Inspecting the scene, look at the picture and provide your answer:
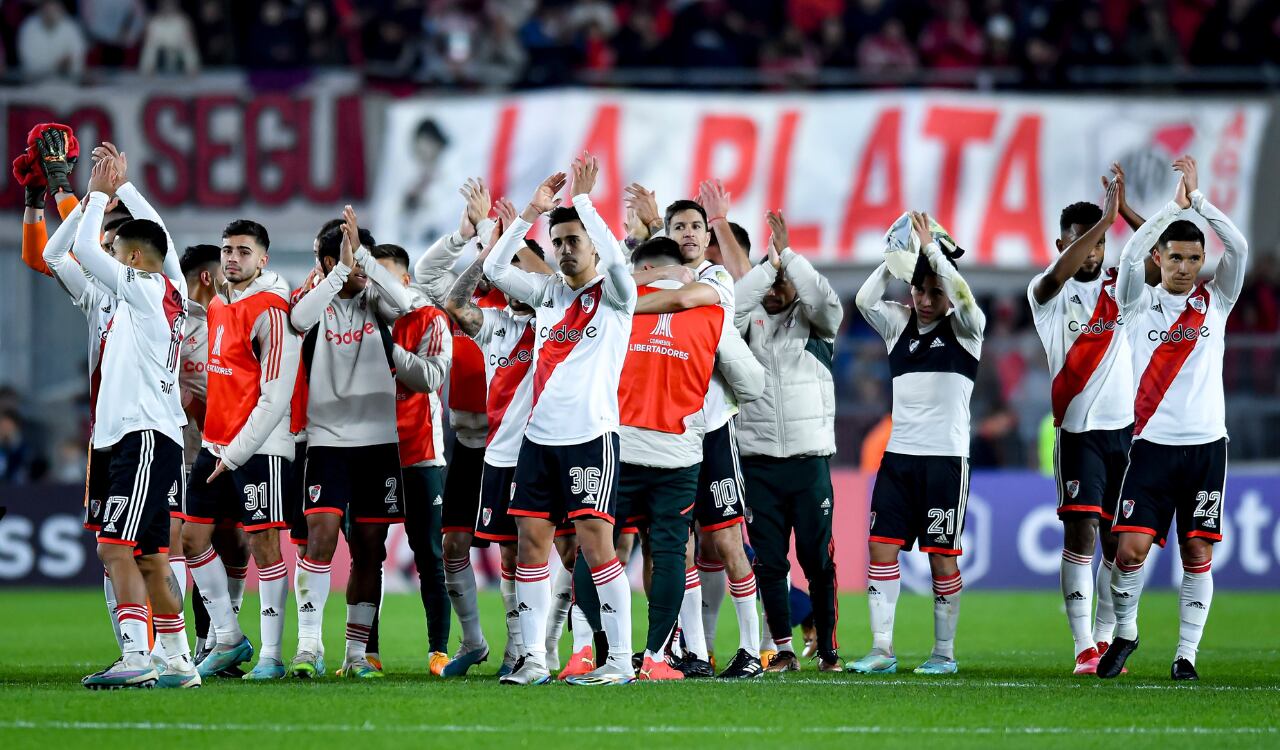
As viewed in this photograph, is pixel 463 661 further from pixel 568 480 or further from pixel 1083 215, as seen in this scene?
pixel 1083 215

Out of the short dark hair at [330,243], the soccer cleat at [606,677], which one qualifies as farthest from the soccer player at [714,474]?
the short dark hair at [330,243]

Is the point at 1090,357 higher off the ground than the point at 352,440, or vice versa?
the point at 1090,357

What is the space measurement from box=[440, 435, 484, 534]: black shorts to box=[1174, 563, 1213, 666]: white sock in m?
4.37

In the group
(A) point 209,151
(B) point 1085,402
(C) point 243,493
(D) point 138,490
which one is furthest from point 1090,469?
(A) point 209,151

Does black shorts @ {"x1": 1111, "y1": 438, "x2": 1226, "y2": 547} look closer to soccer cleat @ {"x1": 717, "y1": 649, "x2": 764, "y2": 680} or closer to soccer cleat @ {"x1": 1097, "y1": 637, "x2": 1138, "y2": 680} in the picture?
soccer cleat @ {"x1": 1097, "y1": 637, "x2": 1138, "y2": 680}

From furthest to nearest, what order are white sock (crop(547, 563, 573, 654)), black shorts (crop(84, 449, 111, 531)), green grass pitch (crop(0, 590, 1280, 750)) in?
white sock (crop(547, 563, 573, 654))
black shorts (crop(84, 449, 111, 531))
green grass pitch (crop(0, 590, 1280, 750))

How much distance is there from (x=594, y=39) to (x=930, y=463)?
13.8 meters

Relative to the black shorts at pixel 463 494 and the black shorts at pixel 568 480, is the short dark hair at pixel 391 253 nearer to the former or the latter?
the black shorts at pixel 463 494

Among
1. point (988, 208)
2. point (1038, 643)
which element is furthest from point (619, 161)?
point (1038, 643)

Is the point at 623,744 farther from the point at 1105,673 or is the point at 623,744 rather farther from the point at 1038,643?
the point at 1038,643

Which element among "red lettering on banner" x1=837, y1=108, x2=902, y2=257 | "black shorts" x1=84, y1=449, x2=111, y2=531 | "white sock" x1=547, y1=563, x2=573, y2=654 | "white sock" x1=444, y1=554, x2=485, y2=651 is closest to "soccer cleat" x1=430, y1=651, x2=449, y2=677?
"white sock" x1=444, y1=554, x2=485, y2=651

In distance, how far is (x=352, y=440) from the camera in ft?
34.3

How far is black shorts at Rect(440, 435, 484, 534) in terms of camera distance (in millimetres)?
11109

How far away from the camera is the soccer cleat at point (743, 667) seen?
10.2 meters
